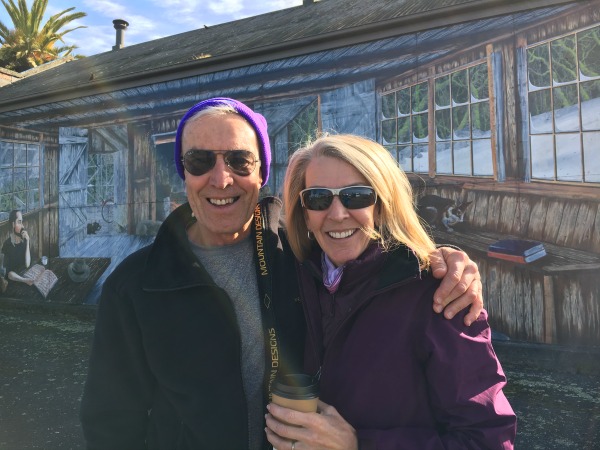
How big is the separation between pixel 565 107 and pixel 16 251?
10.8 meters

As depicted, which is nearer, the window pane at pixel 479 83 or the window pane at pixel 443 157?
the window pane at pixel 479 83

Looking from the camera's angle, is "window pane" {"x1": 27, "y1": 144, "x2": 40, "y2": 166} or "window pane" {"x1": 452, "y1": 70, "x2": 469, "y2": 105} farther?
"window pane" {"x1": 27, "y1": 144, "x2": 40, "y2": 166}

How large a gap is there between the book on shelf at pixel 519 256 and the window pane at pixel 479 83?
2112 millimetres

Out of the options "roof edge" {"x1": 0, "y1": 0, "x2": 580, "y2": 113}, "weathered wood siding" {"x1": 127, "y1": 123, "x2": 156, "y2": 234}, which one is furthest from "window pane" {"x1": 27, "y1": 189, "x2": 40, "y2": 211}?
"weathered wood siding" {"x1": 127, "y1": 123, "x2": 156, "y2": 234}

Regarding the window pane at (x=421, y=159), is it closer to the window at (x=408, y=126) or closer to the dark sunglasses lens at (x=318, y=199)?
the window at (x=408, y=126)

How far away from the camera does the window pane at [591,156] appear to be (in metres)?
5.29

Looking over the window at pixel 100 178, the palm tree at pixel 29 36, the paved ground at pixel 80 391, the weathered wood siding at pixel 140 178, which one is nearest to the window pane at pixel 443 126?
the paved ground at pixel 80 391

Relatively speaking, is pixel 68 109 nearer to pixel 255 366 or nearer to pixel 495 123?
pixel 495 123

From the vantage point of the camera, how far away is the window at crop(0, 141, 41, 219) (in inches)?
380

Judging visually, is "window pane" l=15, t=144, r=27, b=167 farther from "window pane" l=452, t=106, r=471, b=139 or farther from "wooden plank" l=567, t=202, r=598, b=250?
"wooden plank" l=567, t=202, r=598, b=250

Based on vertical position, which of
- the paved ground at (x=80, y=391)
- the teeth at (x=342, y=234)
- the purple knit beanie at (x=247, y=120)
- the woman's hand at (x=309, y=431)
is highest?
the purple knit beanie at (x=247, y=120)

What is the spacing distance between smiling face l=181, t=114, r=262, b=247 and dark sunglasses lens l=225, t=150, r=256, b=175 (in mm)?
17

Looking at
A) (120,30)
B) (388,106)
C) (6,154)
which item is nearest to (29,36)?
(120,30)

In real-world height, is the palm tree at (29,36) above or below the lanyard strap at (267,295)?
above
